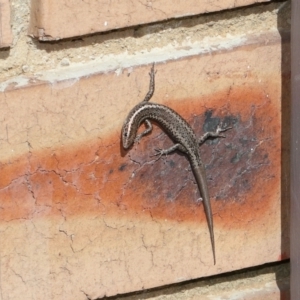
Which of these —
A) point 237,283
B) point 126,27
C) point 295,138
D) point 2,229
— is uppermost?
point 126,27

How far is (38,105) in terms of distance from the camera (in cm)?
115

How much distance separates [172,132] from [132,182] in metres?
0.10

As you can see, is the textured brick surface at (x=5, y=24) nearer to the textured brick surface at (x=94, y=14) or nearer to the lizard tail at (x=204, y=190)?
the textured brick surface at (x=94, y=14)

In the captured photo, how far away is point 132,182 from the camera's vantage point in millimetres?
1235

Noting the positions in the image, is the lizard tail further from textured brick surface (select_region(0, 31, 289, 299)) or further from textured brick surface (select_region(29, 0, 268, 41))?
textured brick surface (select_region(29, 0, 268, 41))

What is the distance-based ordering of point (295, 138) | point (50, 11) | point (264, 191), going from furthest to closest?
1. point (264, 191)
2. point (295, 138)
3. point (50, 11)

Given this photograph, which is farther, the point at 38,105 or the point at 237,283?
the point at 237,283

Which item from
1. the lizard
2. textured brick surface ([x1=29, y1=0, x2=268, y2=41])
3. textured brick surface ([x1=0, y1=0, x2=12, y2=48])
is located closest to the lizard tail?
the lizard

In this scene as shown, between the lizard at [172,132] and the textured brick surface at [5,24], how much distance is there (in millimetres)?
212

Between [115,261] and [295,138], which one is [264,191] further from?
[115,261]

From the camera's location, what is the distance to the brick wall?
3.78 ft

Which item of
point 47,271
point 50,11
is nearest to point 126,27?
point 50,11

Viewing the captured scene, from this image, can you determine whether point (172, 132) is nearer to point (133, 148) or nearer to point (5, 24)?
point (133, 148)

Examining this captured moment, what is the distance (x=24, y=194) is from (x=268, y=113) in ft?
1.37
